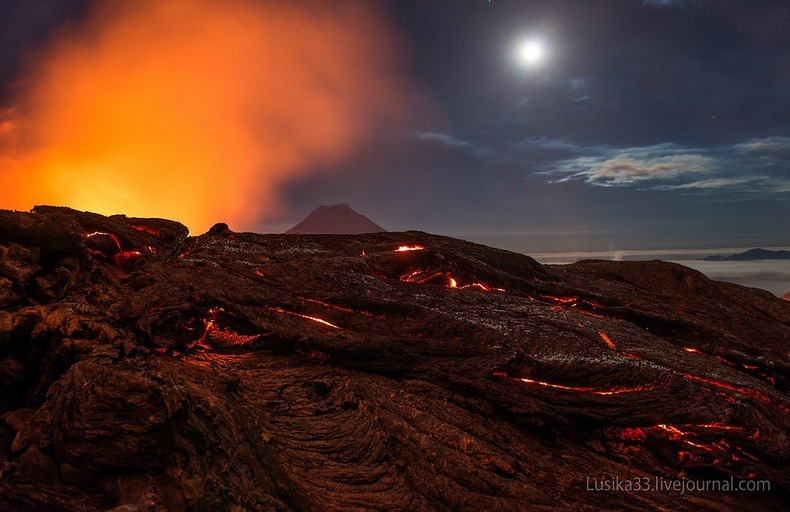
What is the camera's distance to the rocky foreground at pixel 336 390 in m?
8.35

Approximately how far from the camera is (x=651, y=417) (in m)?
14.2

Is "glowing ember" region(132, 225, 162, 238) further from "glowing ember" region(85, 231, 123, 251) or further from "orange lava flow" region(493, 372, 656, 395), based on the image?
"orange lava flow" region(493, 372, 656, 395)

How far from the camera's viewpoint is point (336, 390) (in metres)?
14.2

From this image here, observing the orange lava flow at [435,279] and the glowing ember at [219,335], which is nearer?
the glowing ember at [219,335]

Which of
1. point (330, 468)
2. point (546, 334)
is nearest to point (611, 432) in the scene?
point (546, 334)

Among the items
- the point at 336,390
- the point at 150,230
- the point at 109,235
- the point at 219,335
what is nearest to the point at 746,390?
the point at 336,390

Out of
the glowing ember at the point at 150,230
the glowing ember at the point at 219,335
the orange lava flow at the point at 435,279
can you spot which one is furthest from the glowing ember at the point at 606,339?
the glowing ember at the point at 150,230

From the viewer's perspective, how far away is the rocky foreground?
835cm

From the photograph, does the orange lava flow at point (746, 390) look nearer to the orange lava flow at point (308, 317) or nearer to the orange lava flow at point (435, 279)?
the orange lava flow at point (435, 279)

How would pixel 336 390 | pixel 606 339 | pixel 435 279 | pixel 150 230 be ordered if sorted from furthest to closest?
pixel 150 230, pixel 435 279, pixel 606 339, pixel 336 390

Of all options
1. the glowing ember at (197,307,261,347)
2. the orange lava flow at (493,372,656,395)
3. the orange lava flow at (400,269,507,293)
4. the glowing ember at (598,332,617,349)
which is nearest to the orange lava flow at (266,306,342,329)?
the glowing ember at (197,307,261,347)

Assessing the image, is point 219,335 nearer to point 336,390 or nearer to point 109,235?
point 336,390

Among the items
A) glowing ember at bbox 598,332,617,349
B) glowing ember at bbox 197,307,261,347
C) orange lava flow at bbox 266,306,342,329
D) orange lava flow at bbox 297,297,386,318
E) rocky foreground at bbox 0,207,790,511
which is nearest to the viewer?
rocky foreground at bbox 0,207,790,511

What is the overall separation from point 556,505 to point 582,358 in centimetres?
706
